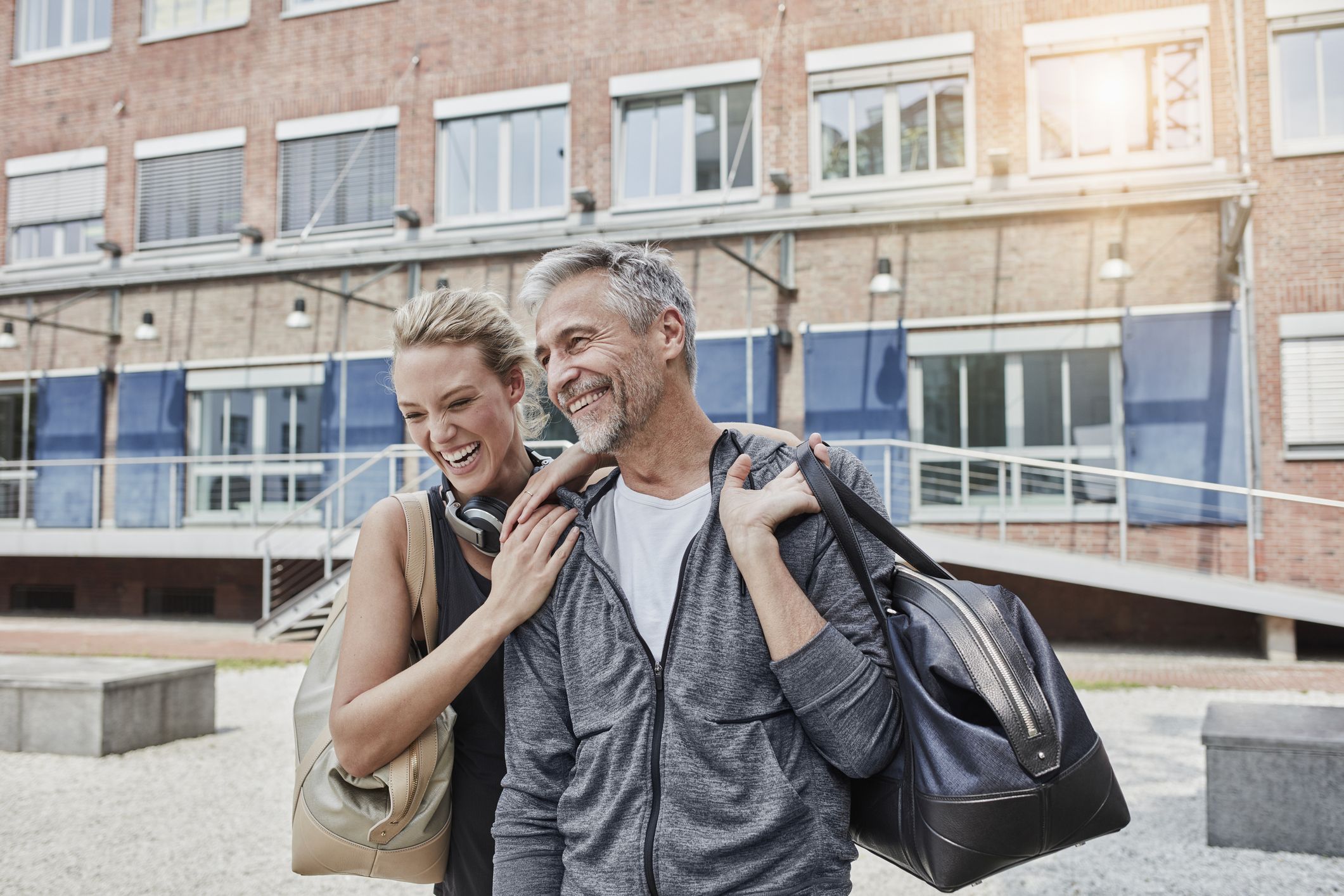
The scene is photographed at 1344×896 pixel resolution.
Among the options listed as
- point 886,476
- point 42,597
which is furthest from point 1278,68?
point 42,597

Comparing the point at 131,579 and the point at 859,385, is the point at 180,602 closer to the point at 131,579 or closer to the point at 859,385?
the point at 131,579

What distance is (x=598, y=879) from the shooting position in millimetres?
1571

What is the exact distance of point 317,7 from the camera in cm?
1662

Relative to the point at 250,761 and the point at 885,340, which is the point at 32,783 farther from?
the point at 885,340

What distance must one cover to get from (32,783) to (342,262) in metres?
10.4

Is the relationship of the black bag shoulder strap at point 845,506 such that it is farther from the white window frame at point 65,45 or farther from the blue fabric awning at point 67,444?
the white window frame at point 65,45

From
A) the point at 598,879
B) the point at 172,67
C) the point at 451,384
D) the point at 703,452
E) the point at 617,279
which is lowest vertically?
the point at 598,879

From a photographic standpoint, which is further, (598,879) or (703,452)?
(703,452)

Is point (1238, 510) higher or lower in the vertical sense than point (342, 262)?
lower

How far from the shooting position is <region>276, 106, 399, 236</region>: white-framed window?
1620 cm

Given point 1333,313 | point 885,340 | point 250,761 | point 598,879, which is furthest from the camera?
point 885,340

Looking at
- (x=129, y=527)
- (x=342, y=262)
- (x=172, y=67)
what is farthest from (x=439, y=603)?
(x=172, y=67)

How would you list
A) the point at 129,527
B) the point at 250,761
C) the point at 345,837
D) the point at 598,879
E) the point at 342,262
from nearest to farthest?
the point at 598,879 → the point at 345,837 → the point at 250,761 → the point at 342,262 → the point at 129,527

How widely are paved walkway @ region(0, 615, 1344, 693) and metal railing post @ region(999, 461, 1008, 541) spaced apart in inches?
57.7
